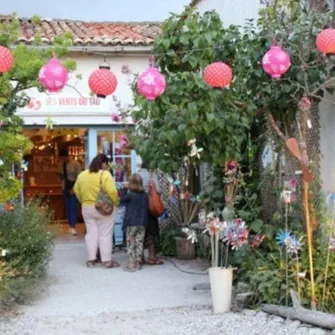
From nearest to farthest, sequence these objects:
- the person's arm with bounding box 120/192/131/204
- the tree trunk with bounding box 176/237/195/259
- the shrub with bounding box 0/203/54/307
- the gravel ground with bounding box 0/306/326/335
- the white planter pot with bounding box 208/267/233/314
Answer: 1. the gravel ground with bounding box 0/306/326/335
2. the white planter pot with bounding box 208/267/233/314
3. the shrub with bounding box 0/203/54/307
4. the person's arm with bounding box 120/192/131/204
5. the tree trunk with bounding box 176/237/195/259

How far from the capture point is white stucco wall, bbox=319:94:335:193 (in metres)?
6.71

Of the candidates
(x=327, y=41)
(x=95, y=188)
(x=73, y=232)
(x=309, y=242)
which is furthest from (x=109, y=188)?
(x=327, y=41)

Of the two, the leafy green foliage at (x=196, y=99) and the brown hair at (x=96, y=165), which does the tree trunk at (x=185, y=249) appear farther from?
the leafy green foliage at (x=196, y=99)

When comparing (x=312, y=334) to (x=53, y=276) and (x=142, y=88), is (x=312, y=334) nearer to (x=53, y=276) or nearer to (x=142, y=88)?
(x=142, y=88)

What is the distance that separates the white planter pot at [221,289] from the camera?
20.4 ft

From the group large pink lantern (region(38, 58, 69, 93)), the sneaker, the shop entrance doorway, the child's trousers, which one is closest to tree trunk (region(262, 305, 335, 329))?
large pink lantern (region(38, 58, 69, 93))

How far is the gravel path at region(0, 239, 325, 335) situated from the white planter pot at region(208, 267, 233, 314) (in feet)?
0.36

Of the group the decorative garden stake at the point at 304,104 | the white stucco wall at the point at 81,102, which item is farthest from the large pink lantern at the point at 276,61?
the white stucco wall at the point at 81,102

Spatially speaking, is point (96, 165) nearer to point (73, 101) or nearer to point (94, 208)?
point (94, 208)

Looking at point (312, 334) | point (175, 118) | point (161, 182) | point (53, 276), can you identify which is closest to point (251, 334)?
point (312, 334)

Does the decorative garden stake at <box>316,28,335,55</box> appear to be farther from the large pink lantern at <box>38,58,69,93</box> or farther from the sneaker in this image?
the sneaker

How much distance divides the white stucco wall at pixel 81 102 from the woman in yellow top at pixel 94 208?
7.92ft

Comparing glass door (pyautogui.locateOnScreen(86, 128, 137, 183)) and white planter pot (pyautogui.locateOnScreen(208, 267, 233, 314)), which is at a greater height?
glass door (pyautogui.locateOnScreen(86, 128, 137, 183))

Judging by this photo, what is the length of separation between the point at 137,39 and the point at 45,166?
5323 millimetres
